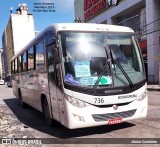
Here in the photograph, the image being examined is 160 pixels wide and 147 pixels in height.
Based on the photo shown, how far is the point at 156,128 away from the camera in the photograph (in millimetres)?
6984

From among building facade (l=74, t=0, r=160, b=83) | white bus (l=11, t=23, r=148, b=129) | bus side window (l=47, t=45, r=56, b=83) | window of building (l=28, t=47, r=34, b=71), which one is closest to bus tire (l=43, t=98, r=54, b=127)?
white bus (l=11, t=23, r=148, b=129)

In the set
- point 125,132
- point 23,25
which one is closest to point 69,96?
point 125,132

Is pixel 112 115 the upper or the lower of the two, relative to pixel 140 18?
lower

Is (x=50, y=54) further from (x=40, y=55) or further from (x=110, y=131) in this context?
(x=110, y=131)

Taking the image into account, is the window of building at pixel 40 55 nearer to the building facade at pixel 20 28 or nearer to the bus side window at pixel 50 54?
the bus side window at pixel 50 54

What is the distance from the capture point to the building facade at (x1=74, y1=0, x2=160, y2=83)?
92.3 ft

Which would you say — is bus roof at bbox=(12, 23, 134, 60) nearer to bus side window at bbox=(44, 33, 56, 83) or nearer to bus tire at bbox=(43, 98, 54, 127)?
bus side window at bbox=(44, 33, 56, 83)

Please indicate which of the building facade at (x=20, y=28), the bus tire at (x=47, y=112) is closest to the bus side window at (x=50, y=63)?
the bus tire at (x=47, y=112)

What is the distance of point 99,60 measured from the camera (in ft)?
21.7

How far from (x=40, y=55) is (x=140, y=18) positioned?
25285 millimetres

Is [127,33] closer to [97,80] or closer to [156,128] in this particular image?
[97,80]

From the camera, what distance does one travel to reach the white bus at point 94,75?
245 inches

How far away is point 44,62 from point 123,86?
8.44ft

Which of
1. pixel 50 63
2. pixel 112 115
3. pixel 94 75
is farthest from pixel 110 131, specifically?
pixel 50 63
